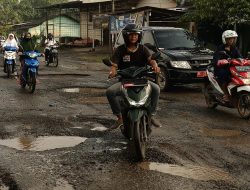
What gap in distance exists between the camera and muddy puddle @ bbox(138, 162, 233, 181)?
16.5 ft

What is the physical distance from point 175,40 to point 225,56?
440 cm

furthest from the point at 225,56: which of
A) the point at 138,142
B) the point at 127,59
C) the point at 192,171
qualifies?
the point at 192,171

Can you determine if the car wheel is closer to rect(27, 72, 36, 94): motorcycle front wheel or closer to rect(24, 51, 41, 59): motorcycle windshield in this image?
rect(27, 72, 36, 94): motorcycle front wheel

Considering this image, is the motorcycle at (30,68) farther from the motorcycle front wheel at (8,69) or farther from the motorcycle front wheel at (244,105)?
the motorcycle front wheel at (244,105)

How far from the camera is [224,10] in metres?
17.2

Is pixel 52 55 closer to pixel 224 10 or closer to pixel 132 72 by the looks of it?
pixel 224 10

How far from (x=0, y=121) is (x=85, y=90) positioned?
4809 millimetres

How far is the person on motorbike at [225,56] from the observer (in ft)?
29.1

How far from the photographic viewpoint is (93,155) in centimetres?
591

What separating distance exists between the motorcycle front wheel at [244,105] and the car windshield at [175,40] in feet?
14.8

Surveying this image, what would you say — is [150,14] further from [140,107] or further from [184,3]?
[140,107]

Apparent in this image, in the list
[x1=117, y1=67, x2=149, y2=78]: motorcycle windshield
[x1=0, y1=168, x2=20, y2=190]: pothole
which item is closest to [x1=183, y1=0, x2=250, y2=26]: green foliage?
[x1=117, y1=67, x2=149, y2=78]: motorcycle windshield

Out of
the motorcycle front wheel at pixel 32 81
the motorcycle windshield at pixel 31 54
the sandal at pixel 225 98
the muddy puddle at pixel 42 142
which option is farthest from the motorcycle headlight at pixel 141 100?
the motorcycle windshield at pixel 31 54

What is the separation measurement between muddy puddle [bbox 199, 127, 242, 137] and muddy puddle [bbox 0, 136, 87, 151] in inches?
85.7
